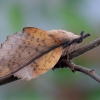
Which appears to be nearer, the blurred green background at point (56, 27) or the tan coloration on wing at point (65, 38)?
the tan coloration on wing at point (65, 38)

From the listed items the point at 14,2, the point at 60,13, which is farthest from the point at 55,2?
the point at 14,2

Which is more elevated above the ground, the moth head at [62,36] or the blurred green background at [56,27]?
the blurred green background at [56,27]

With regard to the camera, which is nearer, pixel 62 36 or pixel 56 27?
pixel 62 36

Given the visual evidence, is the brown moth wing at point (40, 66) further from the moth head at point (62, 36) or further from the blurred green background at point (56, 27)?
the blurred green background at point (56, 27)

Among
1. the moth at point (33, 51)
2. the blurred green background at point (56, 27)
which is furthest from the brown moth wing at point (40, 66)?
the blurred green background at point (56, 27)

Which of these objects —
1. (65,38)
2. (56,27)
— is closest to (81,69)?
(65,38)

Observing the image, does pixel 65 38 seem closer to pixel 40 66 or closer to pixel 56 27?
pixel 40 66

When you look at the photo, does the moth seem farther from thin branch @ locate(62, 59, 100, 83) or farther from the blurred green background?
the blurred green background

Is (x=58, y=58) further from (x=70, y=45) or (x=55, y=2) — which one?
(x=55, y=2)
